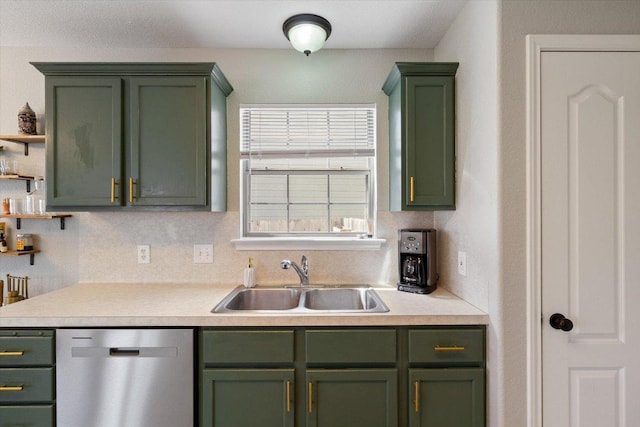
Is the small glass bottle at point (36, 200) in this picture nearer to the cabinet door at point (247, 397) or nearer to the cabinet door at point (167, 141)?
the cabinet door at point (167, 141)

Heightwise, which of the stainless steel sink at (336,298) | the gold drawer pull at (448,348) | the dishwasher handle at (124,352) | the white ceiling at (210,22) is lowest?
the dishwasher handle at (124,352)

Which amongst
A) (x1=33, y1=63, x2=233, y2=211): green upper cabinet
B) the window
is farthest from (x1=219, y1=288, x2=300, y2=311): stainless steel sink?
(x1=33, y1=63, x2=233, y2=211): green upper cabinet

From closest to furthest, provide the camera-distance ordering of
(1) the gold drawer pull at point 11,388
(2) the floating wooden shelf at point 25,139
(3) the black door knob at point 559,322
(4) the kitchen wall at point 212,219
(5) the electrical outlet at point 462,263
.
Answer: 1. (3) the black door knob at point 559,322
2. (1) the gold drawer pull at point 11,388
3. (5) the electrical outlet at point 462,263
4. (2) the floating wooden shelf at point 25,139
5. (4) the kitchen wall at point 212,219

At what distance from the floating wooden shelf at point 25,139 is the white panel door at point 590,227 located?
288cm

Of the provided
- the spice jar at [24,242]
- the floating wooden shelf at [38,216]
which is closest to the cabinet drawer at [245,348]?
the floating wooden shelf at [38,216]

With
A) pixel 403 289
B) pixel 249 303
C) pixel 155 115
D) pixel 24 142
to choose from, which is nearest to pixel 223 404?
pixel 249 303

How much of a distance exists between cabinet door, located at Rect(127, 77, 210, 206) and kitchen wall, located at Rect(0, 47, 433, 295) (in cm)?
40

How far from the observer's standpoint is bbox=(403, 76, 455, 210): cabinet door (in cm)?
199

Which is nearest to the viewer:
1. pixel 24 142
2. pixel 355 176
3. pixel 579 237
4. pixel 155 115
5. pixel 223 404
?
pixel 579 237

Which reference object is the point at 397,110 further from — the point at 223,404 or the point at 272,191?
the point at 223,404

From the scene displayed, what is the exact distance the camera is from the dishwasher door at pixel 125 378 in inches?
63.7

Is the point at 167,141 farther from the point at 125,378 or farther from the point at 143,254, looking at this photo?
the point at 125,378

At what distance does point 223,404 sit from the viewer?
1.63m

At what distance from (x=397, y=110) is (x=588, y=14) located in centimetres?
95
